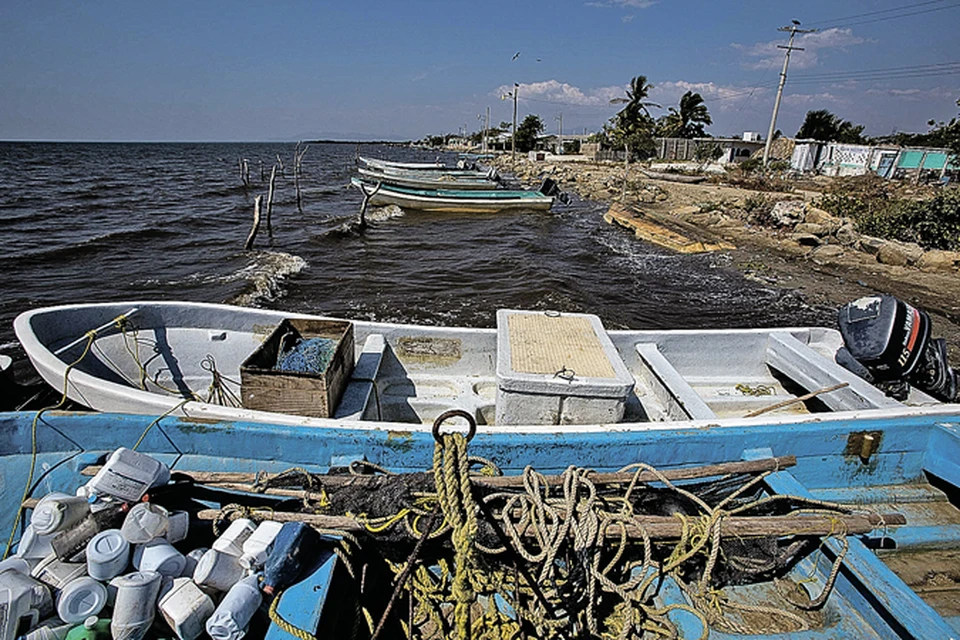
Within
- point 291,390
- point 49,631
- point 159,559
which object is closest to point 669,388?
point 291,390

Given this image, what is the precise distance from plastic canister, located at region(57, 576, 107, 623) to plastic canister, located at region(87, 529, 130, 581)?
0.05 m

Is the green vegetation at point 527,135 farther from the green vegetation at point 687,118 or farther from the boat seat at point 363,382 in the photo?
the boat seat at point 363,382

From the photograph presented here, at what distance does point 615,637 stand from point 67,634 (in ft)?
8.64

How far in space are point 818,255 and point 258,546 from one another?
17.5 metres

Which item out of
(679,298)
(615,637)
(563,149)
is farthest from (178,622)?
(563,149)

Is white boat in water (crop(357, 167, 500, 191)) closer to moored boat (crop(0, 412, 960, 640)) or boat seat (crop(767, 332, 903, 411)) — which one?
boat seat (crop(767, 332, 903, 411))

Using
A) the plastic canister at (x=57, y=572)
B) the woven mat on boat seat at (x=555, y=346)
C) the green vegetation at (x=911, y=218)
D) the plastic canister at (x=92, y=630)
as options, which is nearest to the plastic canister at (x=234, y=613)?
the plastic canister at (x=92, y=630)

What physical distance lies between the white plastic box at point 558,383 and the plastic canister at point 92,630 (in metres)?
2.49

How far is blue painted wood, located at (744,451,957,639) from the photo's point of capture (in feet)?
7.25

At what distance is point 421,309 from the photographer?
11.4 meters

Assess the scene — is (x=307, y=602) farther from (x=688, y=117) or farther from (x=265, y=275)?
(x=688, y=117)

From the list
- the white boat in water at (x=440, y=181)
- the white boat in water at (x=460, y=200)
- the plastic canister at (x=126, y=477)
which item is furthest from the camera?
the white boat in water at (x=440, y=181)

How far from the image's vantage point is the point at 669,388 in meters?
4.14

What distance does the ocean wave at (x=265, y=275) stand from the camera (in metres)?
11.9
